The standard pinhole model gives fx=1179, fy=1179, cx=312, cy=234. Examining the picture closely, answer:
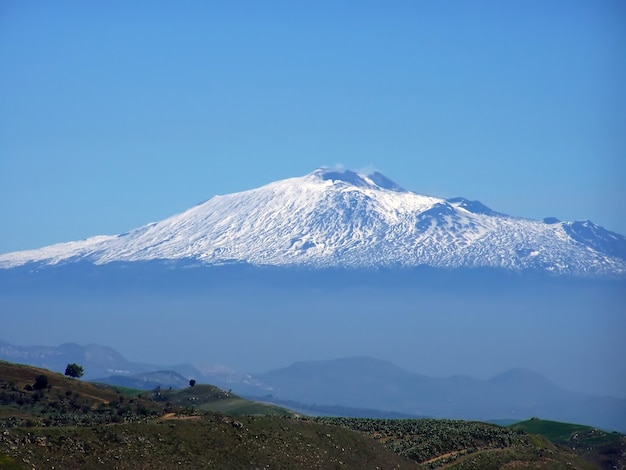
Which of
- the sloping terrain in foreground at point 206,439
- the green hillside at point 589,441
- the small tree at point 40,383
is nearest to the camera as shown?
the sloping terrain in foreground at point 206,439

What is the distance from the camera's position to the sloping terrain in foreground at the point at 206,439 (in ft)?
190

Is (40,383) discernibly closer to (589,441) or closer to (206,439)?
(206,439)

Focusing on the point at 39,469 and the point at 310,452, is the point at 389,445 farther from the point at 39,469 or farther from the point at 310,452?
the point at 39,469

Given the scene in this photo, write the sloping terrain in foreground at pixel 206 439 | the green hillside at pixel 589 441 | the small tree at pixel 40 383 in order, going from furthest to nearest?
the green hillside at pixel 589 441 → the small tree at pixel 40 383 → the sloping terrain in foreground at pixel 206 439

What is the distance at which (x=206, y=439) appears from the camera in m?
64.0

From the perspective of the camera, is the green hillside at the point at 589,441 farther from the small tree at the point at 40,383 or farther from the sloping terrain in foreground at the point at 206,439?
the small tree at the point at 40,383

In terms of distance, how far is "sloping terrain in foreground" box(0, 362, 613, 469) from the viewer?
58.0 m

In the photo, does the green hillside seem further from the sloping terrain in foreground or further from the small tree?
the small tree

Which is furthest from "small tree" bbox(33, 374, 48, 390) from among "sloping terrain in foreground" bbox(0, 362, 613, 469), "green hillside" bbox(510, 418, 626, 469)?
"green hillside" bbox(510, 418, 626, 469)

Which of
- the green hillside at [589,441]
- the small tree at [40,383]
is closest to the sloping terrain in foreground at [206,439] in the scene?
the small tree at [40,383]

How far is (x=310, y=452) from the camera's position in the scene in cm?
6775

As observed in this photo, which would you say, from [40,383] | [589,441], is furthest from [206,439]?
[589,441]

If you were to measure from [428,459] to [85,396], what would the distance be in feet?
82.8

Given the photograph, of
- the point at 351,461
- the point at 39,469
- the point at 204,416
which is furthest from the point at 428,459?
the point at 39,469
